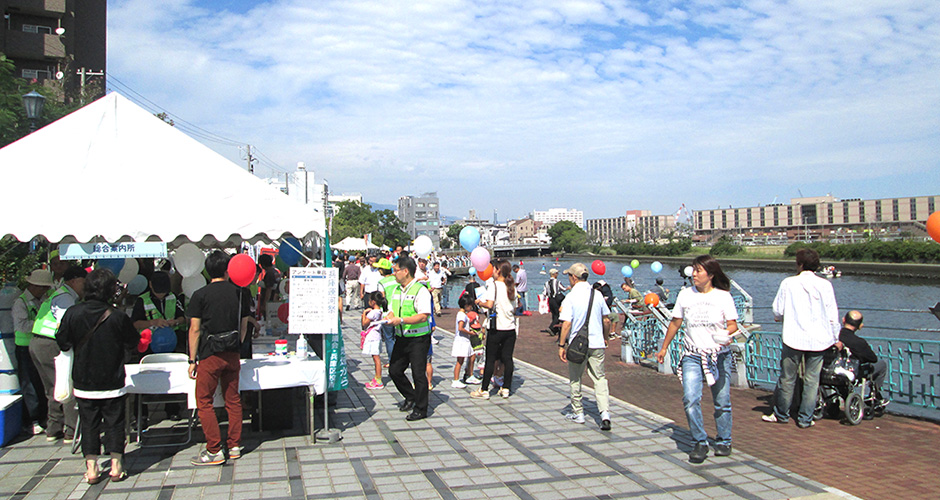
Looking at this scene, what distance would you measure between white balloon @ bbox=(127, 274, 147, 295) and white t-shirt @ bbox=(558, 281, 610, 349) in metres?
4.84

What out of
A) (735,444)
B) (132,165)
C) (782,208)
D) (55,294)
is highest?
(782,208)

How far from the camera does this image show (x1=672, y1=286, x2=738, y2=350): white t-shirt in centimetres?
554

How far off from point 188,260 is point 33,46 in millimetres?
29726

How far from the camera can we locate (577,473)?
5.18 meters

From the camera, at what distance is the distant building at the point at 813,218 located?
122 metres

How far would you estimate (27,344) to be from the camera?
5.96m

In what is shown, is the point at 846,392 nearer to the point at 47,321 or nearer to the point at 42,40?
the point at 47,321

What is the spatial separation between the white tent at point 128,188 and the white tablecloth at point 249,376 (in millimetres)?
1269

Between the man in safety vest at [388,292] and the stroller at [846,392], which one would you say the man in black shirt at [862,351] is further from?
the man in safety vest at [388,292]

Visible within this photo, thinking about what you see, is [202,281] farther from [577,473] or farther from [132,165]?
[577,473]

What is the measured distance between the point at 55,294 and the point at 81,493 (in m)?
1.97

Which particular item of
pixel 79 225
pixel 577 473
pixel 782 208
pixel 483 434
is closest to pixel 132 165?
pixel 79 225

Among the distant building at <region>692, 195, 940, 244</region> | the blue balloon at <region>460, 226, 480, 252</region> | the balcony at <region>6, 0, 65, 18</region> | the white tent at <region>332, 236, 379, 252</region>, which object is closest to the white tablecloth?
the blue balloon at <region>460, 226, 480, 252</region>

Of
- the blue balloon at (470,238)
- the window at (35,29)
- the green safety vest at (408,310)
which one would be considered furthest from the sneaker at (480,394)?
the window at (35,29)
